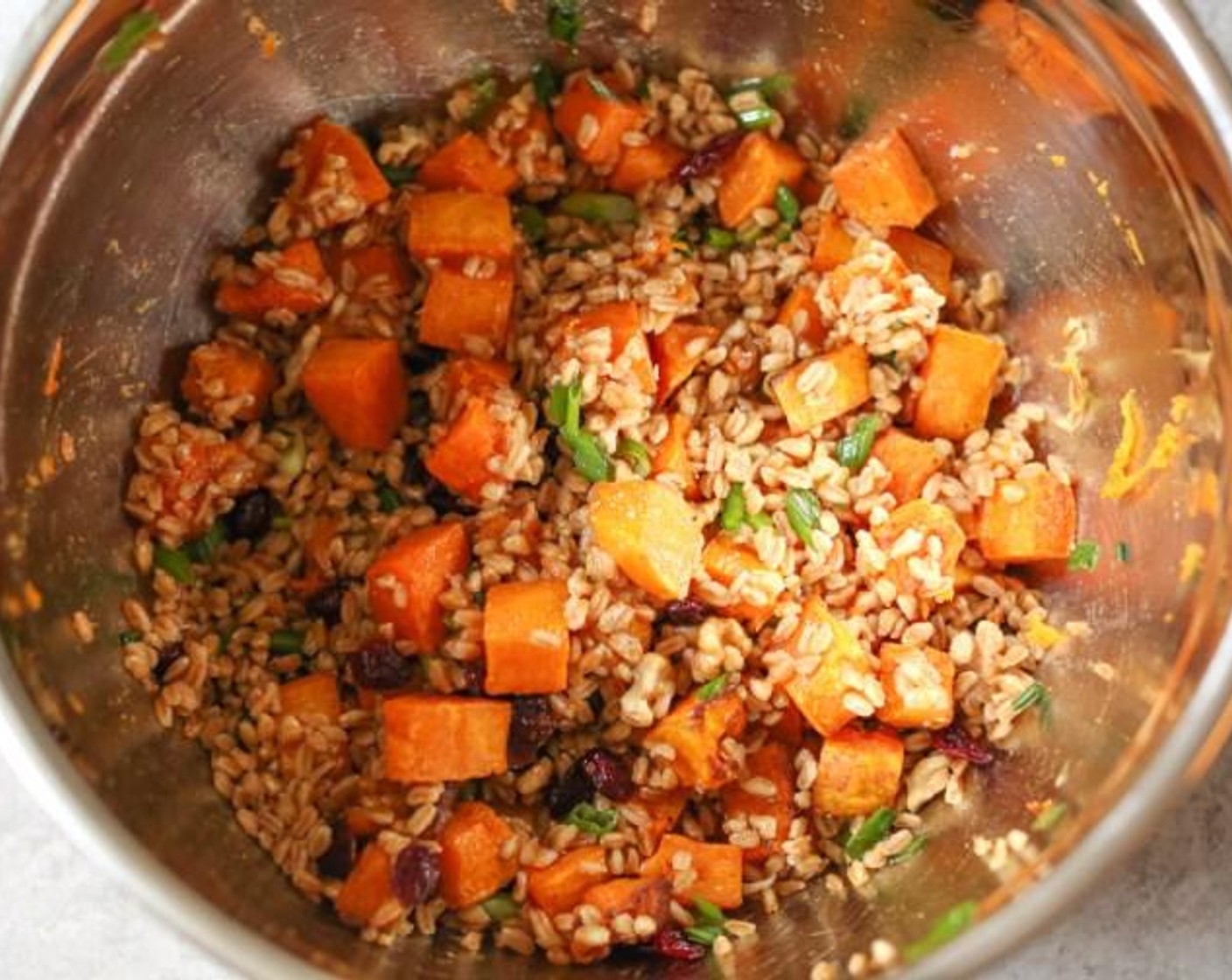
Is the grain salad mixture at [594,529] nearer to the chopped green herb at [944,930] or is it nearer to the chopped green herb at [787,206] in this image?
the chopped green herb at [787,206]

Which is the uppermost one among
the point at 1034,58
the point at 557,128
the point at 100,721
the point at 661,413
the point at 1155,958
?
the point at 1034,58

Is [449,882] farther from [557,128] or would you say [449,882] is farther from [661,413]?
[557,128]

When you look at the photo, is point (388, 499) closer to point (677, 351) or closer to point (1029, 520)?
point (677, 351)

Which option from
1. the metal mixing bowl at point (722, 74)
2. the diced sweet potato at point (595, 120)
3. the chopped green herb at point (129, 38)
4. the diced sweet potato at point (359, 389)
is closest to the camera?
the metal mixing bowl at point (722, 74)

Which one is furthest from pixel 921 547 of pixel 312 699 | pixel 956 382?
pixel 312 699

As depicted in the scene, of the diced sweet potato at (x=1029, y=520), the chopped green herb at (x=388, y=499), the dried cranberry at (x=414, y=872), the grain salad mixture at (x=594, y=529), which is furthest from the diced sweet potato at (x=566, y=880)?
the diced sweet potato at (x=1029, y=520)

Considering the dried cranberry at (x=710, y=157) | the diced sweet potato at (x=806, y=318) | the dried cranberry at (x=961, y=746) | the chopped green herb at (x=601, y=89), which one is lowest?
the dried cranberry at (x=961, y=746)

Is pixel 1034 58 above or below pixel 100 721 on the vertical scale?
above

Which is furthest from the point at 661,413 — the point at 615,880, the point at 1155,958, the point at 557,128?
the point at 1155,958
